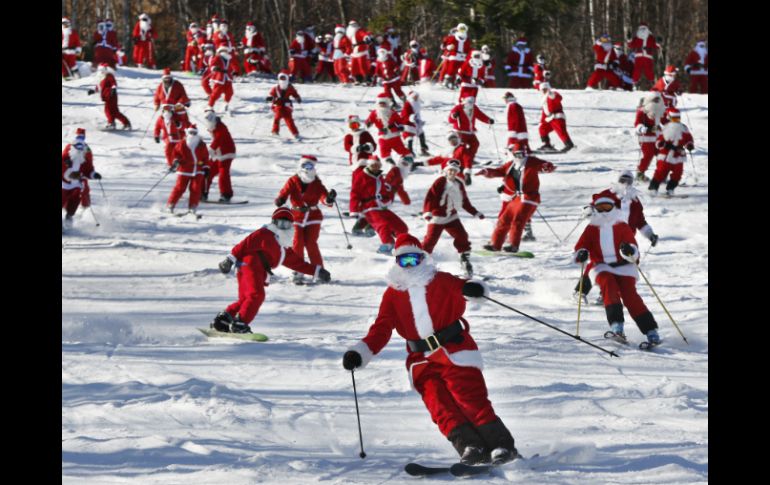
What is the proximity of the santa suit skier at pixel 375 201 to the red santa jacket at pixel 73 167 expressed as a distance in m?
3.97

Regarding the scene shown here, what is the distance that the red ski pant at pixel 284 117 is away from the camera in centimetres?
1931

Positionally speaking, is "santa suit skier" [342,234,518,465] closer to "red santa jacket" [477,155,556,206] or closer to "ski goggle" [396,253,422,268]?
"ski goggle" [396,253,422,268]

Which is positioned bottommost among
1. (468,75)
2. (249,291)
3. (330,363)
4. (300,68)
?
(330,363)

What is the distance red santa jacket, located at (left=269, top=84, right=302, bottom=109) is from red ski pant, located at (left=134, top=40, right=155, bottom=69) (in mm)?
9620

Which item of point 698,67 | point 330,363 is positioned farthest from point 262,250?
point 698,67

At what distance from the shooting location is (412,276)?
18.9 ft

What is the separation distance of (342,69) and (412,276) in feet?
64.8

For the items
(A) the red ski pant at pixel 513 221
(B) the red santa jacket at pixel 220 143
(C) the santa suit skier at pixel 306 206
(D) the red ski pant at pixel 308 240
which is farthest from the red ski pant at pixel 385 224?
(B) the red santa jacket at pixel 220 143

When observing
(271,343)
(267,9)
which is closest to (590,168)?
(271,343)

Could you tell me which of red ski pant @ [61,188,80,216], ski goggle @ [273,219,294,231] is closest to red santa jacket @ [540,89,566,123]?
red ski pant @ [61,188,80,216]

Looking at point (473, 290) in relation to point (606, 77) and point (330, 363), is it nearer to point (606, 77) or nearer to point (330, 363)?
point (330, 363)

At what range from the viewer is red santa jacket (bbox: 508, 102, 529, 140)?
16.4m
